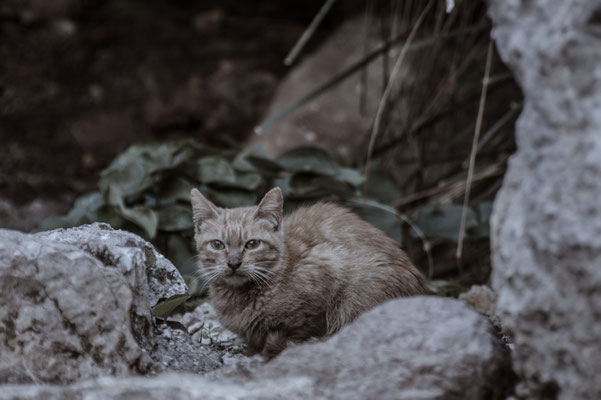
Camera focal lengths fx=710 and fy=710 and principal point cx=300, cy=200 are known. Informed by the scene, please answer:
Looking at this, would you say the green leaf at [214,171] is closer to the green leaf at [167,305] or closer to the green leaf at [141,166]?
the green leaf at [141,166]

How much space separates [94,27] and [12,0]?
839 millimetres

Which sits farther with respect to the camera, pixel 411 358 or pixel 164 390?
pixel 411 358

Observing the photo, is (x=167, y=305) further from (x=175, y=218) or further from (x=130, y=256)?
(x=175, y=218)

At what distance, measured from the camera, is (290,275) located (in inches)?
114

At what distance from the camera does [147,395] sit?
5.85 ft

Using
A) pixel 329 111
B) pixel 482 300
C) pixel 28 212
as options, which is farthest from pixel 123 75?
pixel 482 300

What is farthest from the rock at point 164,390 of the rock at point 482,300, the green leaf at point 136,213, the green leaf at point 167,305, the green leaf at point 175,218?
the green leaf at point 175,218

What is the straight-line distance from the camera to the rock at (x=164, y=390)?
179 centimetres

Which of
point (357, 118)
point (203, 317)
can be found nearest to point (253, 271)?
point (203, 317)

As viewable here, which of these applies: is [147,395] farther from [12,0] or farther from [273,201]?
[12,0]

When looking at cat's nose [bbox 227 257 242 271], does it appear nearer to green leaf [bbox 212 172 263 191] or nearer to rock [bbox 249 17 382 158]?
green leaf [bbox 212 172 263 191]

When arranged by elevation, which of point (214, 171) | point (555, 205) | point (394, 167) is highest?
point (394, 167)

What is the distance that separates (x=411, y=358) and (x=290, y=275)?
995 millimetres

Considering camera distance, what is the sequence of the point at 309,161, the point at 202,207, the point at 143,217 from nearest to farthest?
the point at 202,207 → the point at 143,217 → the point at 309,161
